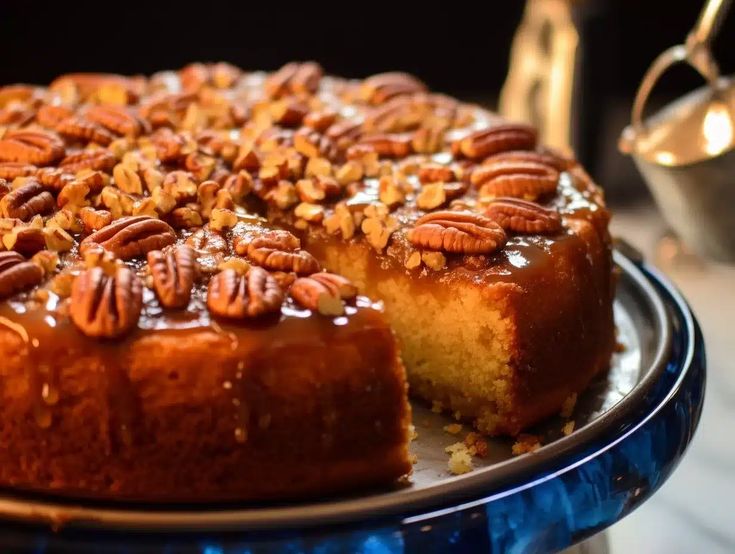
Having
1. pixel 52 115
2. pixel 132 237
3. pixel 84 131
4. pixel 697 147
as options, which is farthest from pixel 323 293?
pixel 697 147

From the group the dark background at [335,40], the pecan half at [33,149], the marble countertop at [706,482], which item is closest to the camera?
the marble countertop at [706,482]

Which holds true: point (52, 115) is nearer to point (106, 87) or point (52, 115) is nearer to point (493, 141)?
point (106, 87)

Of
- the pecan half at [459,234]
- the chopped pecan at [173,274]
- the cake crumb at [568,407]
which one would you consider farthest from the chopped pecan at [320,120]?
the cake crumb at [568,407]

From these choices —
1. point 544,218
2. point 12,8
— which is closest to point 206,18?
point 12,8

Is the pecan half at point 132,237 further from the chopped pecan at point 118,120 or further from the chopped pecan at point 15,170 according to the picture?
the chopped pecan at point 118,120

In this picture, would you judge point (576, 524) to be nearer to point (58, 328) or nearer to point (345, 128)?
point (58, 328)

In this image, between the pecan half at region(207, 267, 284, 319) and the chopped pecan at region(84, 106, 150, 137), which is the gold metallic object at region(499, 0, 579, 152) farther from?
the pecan half at region(207, 267, 284, 319)

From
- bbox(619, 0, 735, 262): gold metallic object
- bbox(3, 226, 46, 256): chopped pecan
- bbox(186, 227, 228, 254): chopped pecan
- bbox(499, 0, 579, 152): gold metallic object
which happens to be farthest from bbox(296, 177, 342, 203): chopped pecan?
bbox(499, 0, 579, 152): gold metallic object
